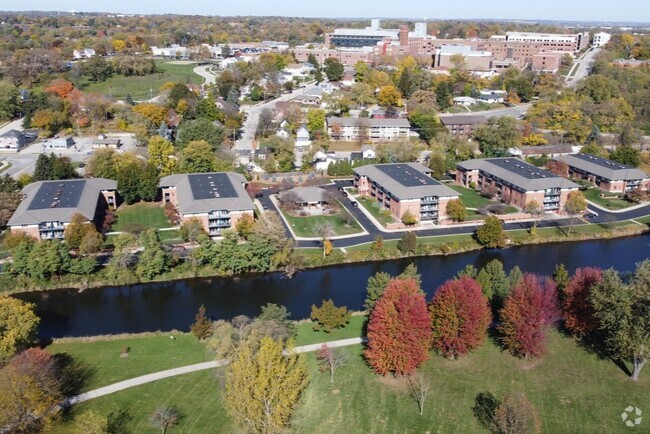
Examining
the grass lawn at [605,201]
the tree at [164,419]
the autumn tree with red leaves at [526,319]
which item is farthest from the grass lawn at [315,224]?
the grass lawn at [605,201]

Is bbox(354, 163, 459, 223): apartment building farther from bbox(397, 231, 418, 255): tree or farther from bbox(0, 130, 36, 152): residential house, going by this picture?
bbox(0, 130, 36, 152): residential house

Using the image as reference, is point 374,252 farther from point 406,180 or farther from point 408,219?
point 406,180

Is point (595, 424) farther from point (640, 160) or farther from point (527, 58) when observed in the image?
point (527, 58)

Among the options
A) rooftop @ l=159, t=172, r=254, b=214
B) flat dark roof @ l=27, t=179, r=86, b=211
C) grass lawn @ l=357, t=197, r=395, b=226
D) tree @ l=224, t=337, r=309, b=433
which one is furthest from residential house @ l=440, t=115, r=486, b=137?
tree @ l=224, t=337, r=309, b=433

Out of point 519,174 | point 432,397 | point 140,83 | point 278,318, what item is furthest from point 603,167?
point 140,83

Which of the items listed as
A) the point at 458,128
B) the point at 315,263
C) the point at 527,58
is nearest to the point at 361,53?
the point at 527,58

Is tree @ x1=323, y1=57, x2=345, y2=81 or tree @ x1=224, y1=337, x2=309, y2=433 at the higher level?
tree @ x1=323, y1=57, x2=345, y2=81

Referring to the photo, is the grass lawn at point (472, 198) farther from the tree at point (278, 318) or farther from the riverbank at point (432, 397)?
the tree at point (278, 318)
